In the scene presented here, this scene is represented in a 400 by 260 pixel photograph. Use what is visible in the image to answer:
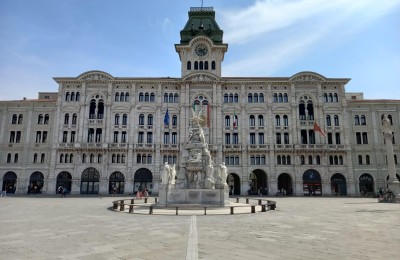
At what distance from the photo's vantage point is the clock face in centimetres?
5672

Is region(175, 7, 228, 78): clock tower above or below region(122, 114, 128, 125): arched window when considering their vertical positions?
above

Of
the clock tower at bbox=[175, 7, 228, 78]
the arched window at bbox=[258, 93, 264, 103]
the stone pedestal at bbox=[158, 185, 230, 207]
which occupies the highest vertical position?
the clock tower at bbox=[175, 7, 228, 78]

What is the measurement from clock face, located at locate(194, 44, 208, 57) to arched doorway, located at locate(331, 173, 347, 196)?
3368cm

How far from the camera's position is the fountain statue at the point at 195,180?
24.4 metres

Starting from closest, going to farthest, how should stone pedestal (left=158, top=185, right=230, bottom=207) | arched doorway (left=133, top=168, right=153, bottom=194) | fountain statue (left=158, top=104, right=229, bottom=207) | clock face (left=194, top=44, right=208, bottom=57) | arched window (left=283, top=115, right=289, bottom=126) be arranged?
stone pedestal (left=158, top=185, right=230, bottom=207)
fountain statue (left=158, top=104, right=229, bottom=207)
arched doorway (left=133, top=168, right=153, bottom=194)
arched window (left=283, top=115, right=289, bottom=126)
clock face (left=194, top=44, right=208, bottom=57)

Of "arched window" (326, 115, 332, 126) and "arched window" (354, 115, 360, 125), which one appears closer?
"arched window" (326, 115, 332, 126)

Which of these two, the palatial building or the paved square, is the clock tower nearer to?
the palatial building

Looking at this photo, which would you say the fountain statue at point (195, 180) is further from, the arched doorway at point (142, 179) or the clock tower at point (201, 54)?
the clock tower at point (201, 54)

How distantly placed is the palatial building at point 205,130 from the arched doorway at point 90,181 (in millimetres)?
172

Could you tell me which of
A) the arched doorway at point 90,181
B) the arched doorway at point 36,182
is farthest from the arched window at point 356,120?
the arched doorway at point 36,182

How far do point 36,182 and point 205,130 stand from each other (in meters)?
32.3

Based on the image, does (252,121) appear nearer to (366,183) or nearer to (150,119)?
(150,119)

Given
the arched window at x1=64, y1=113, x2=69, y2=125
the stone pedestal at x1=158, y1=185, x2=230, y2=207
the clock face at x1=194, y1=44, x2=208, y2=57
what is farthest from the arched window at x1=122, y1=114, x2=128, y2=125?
the stone pedestal at x1=158, y1=185, x2=230, y2=207

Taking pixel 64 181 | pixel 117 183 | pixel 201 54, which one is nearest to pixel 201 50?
pixel 201 54
